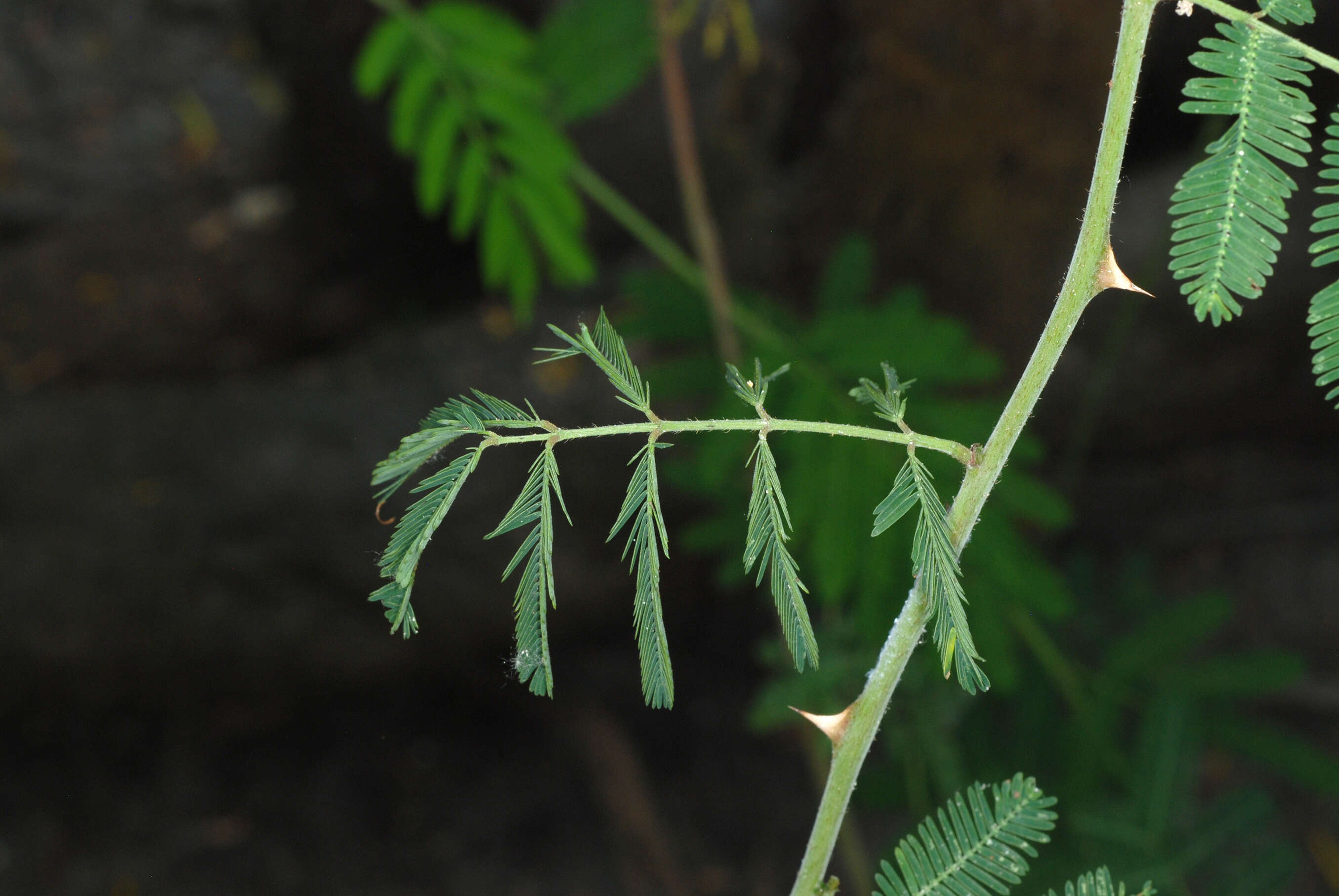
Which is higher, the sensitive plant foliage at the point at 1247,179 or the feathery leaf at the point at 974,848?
the sensitive plant foliage at the point at 1247,179

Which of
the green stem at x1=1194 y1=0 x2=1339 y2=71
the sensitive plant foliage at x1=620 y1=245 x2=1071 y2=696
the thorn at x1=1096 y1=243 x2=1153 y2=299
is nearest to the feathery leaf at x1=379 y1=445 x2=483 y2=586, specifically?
the thorn at x1=1096 y1=243 x2=1153 y2=299

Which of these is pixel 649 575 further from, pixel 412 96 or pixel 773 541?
pixel 412 96

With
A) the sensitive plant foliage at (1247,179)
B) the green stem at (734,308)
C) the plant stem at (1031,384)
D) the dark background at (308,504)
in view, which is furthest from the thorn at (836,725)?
the dark background at (308,504)

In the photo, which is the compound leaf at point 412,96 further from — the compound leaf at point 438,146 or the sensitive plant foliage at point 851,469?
the sensitive plant foliage at point 851,469

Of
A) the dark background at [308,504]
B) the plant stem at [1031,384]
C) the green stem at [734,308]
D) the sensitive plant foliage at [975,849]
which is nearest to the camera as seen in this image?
the plant stem at [1031,384]

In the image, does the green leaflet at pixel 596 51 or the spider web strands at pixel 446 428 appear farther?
the green leaflet at pixel 596 51

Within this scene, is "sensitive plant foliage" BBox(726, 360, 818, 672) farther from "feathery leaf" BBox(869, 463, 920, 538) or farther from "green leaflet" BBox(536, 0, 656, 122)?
"green leaflet" BBox(536, 0, 656, 122)

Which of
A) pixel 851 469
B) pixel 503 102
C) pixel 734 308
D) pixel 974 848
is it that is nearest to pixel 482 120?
pixel 503 102

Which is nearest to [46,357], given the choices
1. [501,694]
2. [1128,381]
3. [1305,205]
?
[501,694]
